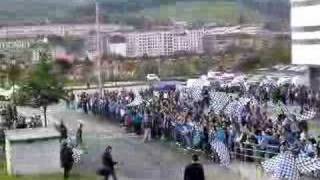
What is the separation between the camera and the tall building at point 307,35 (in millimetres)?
50619

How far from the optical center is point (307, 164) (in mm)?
13508

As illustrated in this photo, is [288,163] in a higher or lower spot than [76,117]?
higher

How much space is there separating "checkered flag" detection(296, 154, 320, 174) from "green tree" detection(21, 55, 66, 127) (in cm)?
1680

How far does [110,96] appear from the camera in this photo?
3394 centimetres

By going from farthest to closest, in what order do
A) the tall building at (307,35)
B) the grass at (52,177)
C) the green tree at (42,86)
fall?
the tall building at (307,35) < the green tree at (42,86) < the grass at (52,177)

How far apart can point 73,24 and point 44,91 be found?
34895 millimetres

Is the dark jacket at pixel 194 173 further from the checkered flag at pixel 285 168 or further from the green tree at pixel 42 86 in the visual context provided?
the green tree at pixel 42 86

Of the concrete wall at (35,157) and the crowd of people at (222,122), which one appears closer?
the concrete wall at (35,157)

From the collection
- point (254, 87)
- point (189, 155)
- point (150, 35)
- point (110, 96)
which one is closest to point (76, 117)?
point (110, 96)

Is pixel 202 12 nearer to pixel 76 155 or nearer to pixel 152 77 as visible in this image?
pixel 152 77

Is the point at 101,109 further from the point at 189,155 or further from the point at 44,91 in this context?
the point at 189,155

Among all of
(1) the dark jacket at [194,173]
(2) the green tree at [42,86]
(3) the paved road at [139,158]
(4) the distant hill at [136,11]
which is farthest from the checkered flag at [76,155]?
(4) the distant hill at [136,11]

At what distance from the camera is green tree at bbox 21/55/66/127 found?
97.4 feet

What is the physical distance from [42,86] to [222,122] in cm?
1120
